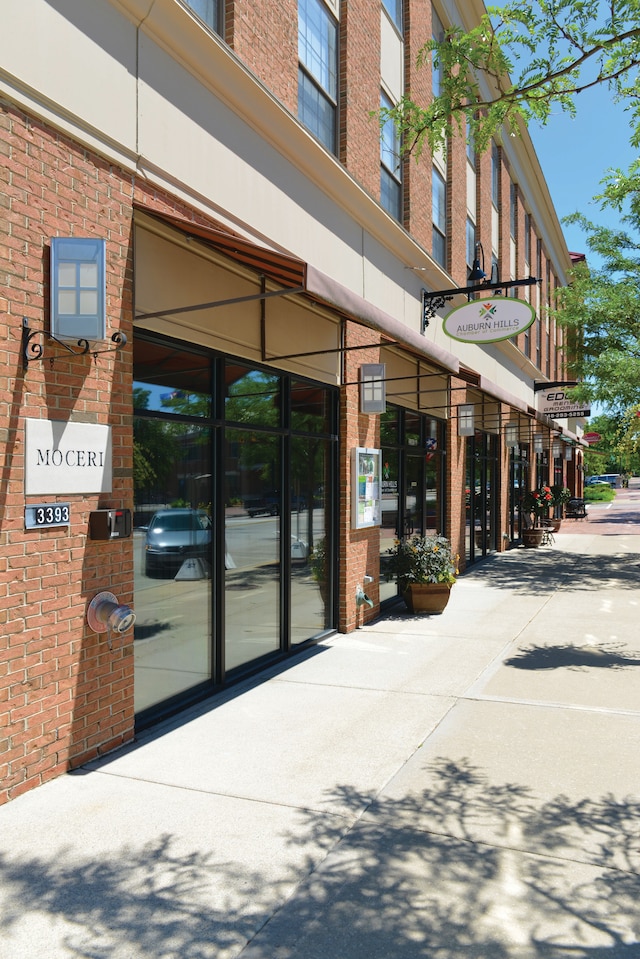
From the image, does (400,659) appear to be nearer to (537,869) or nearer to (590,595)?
(537,869)

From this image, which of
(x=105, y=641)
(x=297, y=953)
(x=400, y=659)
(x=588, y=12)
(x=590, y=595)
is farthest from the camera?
(x=590, y=595)

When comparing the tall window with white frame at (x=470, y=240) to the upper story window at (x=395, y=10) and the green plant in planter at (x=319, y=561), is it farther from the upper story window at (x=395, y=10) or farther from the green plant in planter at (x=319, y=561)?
the green plant in planter at (x=319, y=561)

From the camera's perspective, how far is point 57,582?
487cm

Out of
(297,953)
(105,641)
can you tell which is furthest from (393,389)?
(297,953)

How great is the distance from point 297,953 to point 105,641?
2771 millimetres

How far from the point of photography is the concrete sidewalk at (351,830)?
10.7 feet

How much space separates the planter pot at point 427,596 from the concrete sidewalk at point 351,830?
10.2 ft

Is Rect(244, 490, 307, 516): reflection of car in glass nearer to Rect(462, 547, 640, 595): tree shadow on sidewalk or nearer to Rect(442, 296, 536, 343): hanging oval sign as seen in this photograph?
Rect(442, 296, 536, 343): hanging oval sign

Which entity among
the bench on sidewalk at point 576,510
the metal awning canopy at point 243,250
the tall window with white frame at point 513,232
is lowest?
the bench on sidewalk at point 576,510

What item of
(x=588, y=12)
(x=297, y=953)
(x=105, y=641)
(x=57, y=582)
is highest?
(x=588, y=12)

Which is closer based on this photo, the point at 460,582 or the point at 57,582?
the point at 57,582

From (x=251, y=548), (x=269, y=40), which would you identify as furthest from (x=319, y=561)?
(x=269, y=40)

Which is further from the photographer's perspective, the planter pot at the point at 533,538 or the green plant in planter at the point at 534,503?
the green plant in planter at the point at 534,503

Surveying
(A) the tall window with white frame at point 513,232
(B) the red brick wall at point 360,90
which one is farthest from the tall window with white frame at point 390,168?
(A) the tall window with white frame at point 513,232
